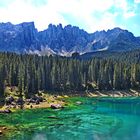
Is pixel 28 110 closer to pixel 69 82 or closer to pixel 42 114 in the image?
pixel 42 114

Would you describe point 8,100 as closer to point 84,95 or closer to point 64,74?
point 84,95

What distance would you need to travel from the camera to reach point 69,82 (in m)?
174

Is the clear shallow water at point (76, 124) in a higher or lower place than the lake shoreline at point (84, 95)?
lower

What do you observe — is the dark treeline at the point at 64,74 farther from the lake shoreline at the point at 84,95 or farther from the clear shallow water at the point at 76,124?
the clear shallow water at the point at 76,124

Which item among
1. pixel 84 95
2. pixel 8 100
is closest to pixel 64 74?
pixel 84 95

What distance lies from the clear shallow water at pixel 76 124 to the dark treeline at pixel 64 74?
35.6 m

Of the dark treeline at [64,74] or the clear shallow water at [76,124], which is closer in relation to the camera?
the clear shallow water at [76,124]

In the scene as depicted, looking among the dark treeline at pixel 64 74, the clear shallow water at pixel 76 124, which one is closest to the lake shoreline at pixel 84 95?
the dark treeline at pixel 64 74

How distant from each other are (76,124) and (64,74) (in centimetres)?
8556

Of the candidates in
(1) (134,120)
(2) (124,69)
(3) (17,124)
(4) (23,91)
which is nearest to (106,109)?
(1) (134,120)

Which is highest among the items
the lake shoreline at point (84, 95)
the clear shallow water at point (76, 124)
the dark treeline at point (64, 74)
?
the dark treeline at point (64, 74)

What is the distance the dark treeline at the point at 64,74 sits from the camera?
148625 mm

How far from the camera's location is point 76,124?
3447 inches

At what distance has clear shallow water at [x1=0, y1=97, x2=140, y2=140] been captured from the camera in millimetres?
72750
